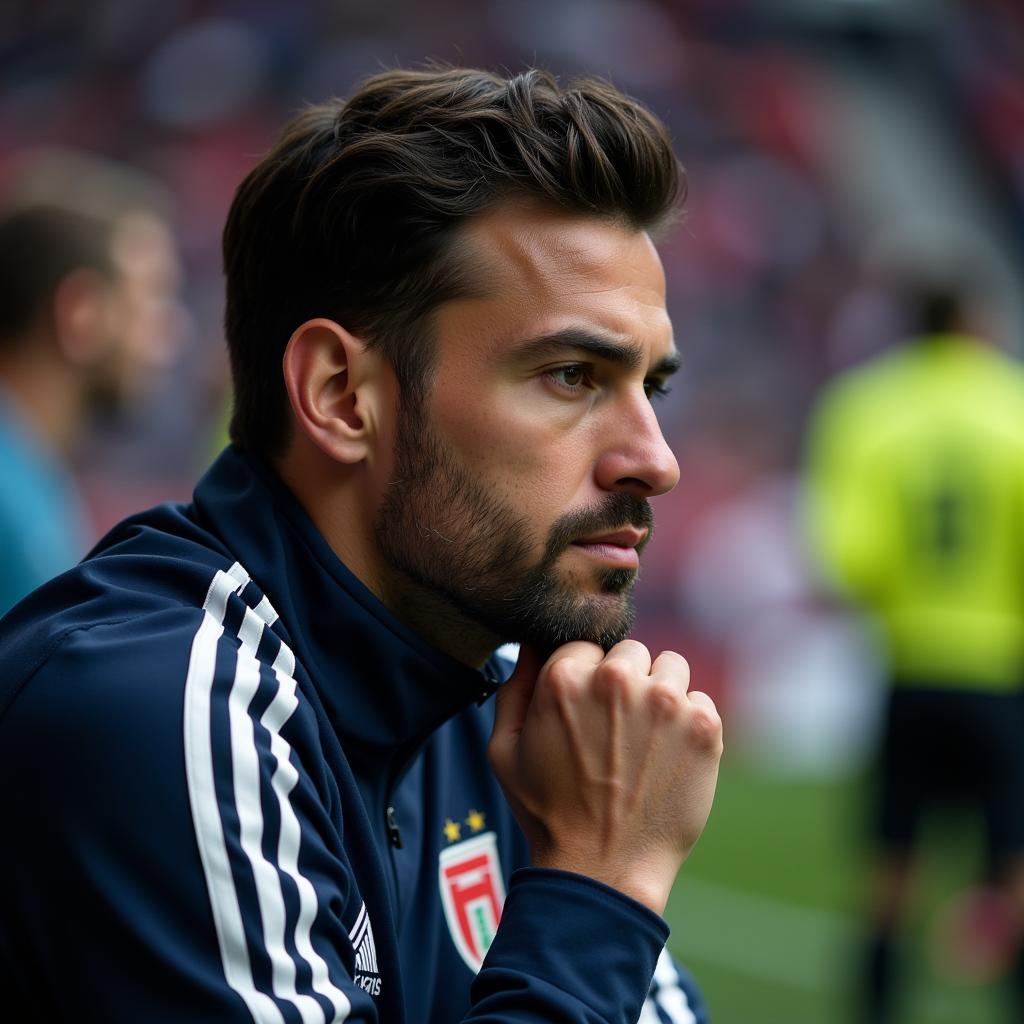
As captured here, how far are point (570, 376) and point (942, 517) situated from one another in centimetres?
416

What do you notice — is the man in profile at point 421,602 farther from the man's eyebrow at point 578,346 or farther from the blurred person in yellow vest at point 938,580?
the blurred person in yellow vest at point 938,580

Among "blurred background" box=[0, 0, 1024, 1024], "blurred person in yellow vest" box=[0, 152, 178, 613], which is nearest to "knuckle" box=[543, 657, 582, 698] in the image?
"blurred person in yellow vest" box=[0, 152, 178, 613]

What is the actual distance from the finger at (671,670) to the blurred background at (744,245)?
15.0 ft

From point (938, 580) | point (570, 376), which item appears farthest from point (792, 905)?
point (570, 376)

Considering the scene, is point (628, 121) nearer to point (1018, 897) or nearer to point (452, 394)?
point (452, 394)

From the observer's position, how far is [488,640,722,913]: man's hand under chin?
1.62 metres

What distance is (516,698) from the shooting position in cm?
184

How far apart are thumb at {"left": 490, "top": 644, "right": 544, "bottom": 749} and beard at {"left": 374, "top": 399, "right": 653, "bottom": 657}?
0.08ft

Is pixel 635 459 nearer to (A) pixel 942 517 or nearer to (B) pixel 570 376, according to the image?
(B) pixel 570 376

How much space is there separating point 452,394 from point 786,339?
50.8 ft

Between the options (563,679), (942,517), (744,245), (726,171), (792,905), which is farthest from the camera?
(726,171)

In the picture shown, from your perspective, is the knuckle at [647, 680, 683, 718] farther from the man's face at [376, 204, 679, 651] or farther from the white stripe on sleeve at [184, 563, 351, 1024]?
the white stripe on sleeve at [184, 563, 351, 1024]

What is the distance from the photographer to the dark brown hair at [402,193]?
1.85 metres

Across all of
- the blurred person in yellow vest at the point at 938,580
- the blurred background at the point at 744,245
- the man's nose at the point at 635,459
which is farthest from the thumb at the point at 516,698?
the blurred background at the point at 744,245
